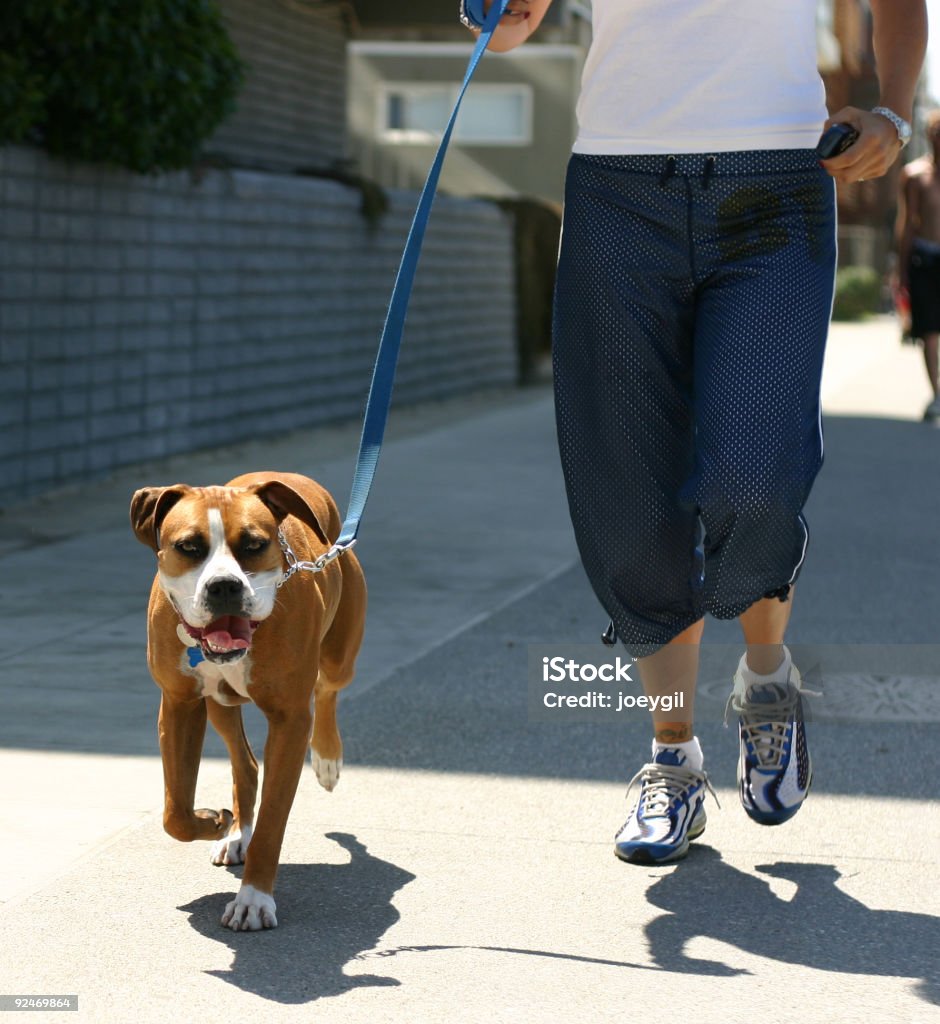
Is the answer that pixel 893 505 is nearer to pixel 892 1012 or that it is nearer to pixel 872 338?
pixel 892 1012

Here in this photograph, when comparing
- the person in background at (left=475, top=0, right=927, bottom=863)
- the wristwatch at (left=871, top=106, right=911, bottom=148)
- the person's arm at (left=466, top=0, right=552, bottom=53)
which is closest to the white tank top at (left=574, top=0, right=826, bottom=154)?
the person in background at (left=475, top=0, right=927, bottom=863)

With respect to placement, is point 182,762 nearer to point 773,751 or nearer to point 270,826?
point 270,826

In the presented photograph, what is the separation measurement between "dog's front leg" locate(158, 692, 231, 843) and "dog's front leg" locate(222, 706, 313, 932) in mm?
192

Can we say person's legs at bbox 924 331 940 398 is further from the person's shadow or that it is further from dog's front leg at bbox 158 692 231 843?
dog's front leg at bbox 158 692 231 843

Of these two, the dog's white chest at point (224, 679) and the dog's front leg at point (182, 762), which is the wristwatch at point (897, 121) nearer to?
the dog's white chest at point (224, 679)

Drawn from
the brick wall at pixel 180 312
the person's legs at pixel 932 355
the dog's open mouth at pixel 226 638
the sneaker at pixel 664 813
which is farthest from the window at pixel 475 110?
the dog's open mouth at pixel 226 638

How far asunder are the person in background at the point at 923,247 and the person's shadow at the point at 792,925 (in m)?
9.57

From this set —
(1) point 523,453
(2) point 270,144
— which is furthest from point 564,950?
(2) point 270,144

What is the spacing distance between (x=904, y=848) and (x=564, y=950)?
1.02m

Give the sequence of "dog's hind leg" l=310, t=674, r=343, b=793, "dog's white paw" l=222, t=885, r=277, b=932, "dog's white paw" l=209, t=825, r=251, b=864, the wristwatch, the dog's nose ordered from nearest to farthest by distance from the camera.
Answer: the dog's nose → "dog's white paw" l=222, t=885, r=277, b=932 → the wristwatch → "dog's white paw" l=209, t=825, r=251, b=864 → "dog's hind leg" l=310, t=674, r=343, b=793

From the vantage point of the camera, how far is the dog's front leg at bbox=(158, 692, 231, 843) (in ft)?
11.4

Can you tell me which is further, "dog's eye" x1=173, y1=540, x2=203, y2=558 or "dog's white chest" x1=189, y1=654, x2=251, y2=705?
"dog's white chest" x1=189, y1=654, x2=251, y2=705

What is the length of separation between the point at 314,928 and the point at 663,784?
860mm

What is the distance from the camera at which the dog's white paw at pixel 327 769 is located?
13.5 ft
